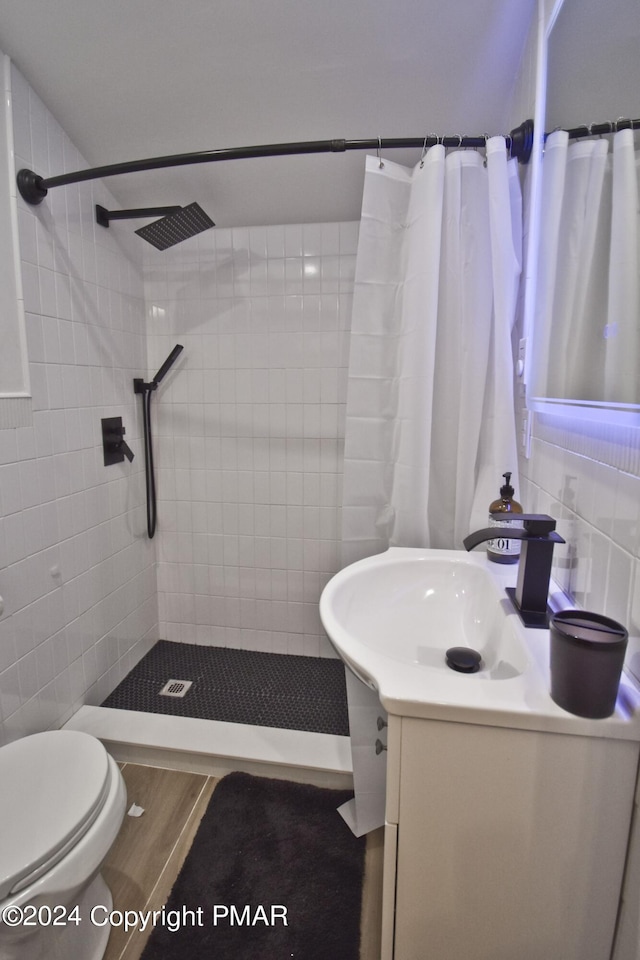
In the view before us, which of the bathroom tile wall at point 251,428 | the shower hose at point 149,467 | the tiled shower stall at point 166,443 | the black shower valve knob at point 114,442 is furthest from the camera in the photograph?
the shower hose at point 149,467

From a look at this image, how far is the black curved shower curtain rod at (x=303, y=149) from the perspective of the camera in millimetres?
1163

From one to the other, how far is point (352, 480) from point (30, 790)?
1.13 m

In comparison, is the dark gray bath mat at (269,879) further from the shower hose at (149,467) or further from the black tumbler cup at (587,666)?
the shower hose at (149,467)

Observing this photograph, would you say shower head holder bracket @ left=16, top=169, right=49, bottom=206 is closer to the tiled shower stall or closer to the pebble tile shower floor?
the tiled shower stall

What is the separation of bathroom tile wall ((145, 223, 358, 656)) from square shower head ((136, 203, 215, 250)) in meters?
0.36

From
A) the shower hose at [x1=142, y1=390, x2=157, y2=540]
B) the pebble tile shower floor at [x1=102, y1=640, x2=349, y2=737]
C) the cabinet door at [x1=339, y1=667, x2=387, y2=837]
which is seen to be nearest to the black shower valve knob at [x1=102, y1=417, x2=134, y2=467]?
the shower hose at [x1=142, y1=390, x2=157, y2=540]

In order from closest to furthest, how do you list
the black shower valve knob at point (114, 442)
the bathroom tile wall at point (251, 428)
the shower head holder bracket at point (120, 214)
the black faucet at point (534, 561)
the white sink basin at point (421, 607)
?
the black faucet at point (534, 561), the white sink basin at point (421, 607), the shower head holder bracket at point (120, 214), the black shower valve knob at point (114, 442), the bathroom tile wall at point (251, 428)

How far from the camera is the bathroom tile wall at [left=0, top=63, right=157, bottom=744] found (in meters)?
1.36

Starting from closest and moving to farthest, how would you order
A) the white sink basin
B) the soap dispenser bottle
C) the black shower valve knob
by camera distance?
the white sink basin, the soap dispenser bottle, the black shower valve knob

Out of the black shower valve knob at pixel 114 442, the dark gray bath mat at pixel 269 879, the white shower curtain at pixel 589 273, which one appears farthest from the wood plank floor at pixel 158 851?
the white shower curtain at pixel 589 273

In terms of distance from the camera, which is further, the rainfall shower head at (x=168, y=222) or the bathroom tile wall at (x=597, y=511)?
the rainfall shower head at (x=168, y=222)

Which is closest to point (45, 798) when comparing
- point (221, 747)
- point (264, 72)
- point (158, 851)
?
point (158, 851)

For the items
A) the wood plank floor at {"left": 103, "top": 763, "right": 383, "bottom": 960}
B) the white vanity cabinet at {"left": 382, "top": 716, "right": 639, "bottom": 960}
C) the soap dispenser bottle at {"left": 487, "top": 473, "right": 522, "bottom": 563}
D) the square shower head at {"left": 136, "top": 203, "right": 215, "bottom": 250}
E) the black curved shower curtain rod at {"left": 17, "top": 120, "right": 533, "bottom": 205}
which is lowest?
the wood plank floor at {"left": 103, "top": 763, "right": 383, "bottom": 960}

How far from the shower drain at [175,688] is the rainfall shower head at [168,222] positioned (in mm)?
1773
